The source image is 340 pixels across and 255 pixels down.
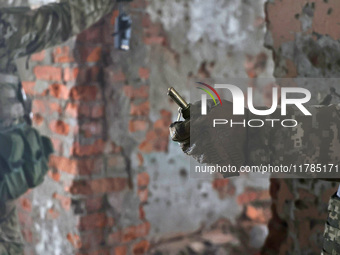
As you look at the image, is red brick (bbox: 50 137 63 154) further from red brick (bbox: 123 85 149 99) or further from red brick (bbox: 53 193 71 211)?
red brick (bbox: 123 85 149 99)

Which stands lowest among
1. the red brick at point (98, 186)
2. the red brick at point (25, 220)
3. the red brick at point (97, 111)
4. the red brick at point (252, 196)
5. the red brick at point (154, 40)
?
the red brick at point (25, 220)

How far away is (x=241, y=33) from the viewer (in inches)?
76.9

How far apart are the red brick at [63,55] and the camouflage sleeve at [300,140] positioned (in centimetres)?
106

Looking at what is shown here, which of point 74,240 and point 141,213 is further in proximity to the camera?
point 141,213

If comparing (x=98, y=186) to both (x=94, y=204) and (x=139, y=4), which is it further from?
(x=139, y=4)

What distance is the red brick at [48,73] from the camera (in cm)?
164

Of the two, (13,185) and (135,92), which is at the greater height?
(135,92)

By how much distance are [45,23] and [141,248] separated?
921 mm

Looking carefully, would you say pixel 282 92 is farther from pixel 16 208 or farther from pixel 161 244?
pixel 16 208

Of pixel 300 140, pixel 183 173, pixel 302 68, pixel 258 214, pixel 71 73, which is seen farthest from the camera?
pixel 258 214

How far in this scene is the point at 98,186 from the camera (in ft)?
5.41

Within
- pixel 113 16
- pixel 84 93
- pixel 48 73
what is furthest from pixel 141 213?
pixel 113 16

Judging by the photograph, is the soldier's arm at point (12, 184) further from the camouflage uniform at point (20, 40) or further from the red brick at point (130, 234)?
the red brick at point (130, 234)

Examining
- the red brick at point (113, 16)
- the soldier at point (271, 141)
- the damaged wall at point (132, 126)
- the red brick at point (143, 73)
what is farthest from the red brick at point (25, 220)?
the soldier at point (271, 141)
